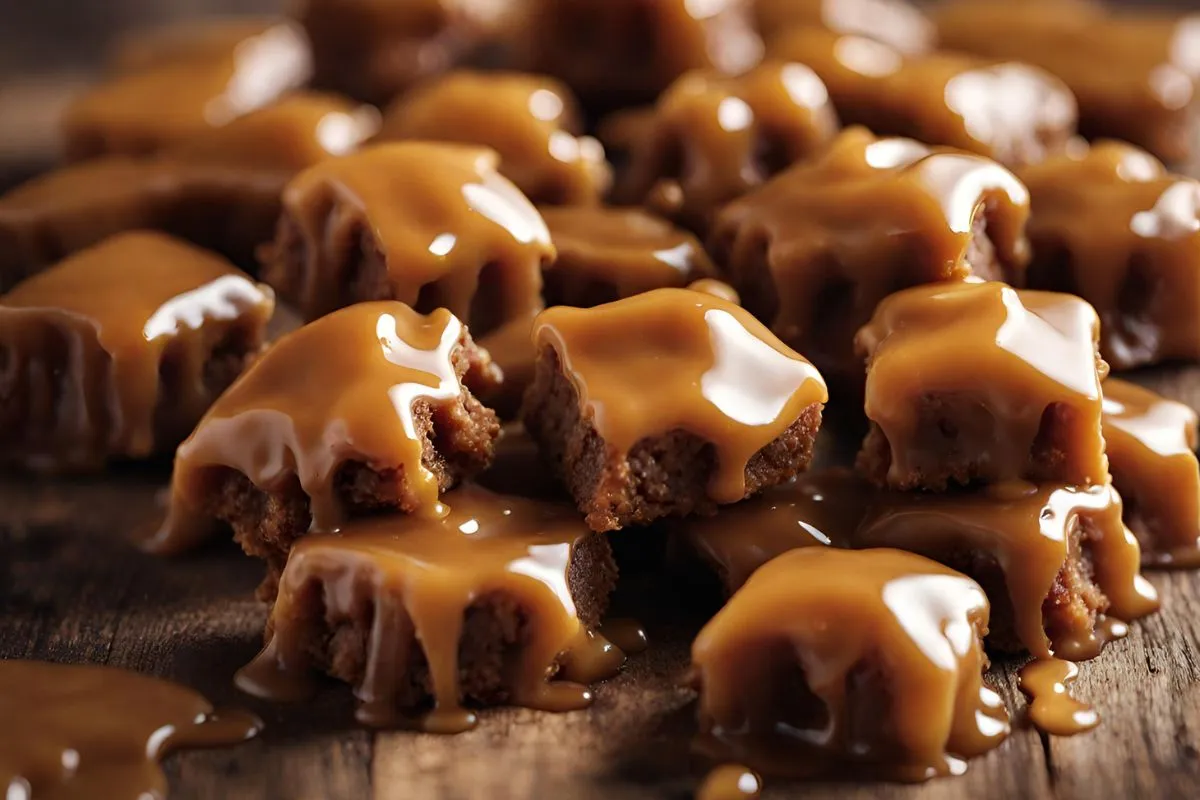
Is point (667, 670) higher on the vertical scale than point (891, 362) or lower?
lower

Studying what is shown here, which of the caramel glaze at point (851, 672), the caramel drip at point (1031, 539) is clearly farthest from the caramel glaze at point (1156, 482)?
the caramel glaze at point (851, 672)

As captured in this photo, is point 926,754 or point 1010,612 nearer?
point 926,754

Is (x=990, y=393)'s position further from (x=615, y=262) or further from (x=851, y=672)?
(x=615, y=262)

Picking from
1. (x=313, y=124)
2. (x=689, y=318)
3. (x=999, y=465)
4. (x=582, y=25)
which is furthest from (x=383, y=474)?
(x=582, y=25)

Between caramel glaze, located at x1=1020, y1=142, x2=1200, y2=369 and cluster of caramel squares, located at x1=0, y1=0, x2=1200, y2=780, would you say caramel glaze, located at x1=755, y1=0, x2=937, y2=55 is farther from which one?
caramel glaze, located at x1=1020, y1=142, x2=1200, y2=369

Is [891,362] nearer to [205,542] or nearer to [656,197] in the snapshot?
[656,197]

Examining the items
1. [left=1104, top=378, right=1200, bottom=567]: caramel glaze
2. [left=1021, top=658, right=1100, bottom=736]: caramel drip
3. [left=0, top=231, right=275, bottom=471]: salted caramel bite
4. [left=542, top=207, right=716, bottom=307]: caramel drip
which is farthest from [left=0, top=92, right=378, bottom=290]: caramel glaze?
[left=1021, top=658, right=1100, bottom=736]: caramel drip

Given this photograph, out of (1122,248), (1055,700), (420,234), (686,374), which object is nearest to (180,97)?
(420,234)
